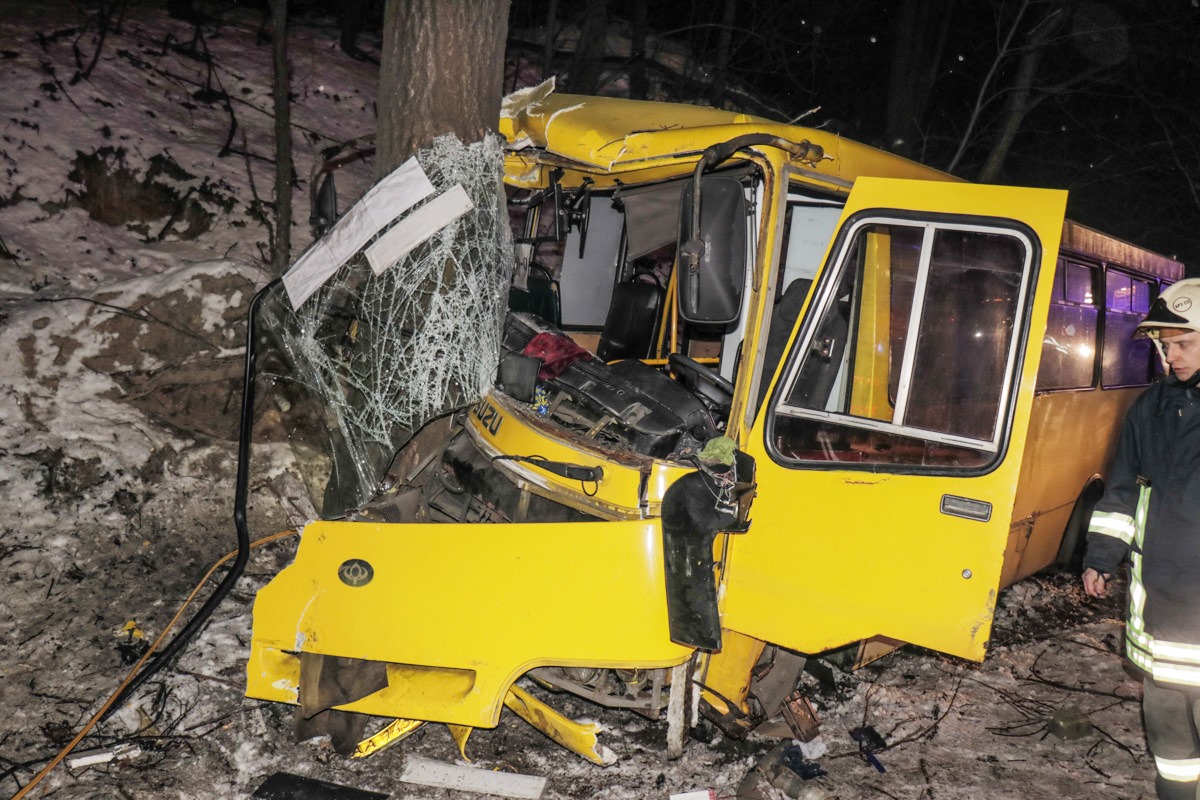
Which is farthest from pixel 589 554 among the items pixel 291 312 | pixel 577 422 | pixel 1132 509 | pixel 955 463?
pixel 1132 509

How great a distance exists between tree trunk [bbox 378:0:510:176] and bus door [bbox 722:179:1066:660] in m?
2.27

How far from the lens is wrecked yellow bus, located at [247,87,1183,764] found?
2998mm

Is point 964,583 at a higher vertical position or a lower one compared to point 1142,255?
lower

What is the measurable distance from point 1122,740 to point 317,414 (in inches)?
209

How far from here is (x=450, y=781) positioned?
336cm

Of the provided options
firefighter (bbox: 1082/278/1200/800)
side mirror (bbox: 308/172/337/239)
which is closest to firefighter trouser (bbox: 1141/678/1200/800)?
firefighter (bbox: 1082/278/1200/800)

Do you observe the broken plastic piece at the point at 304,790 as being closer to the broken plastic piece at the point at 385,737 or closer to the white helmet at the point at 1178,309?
the broken plastic piece at the point at 385,737

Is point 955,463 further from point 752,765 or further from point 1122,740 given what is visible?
point 1122,740

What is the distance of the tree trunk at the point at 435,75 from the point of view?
4363mm

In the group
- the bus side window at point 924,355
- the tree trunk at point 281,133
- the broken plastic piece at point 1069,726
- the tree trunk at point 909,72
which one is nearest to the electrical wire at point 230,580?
the bus side window at point 924,355

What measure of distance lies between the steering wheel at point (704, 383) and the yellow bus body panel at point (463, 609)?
995 millimetres

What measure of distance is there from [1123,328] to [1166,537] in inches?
141

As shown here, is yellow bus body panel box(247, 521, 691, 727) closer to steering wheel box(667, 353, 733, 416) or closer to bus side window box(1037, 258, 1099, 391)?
steering wheel box(667, 353, 733, 416)

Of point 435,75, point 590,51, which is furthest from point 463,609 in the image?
point 590,51
